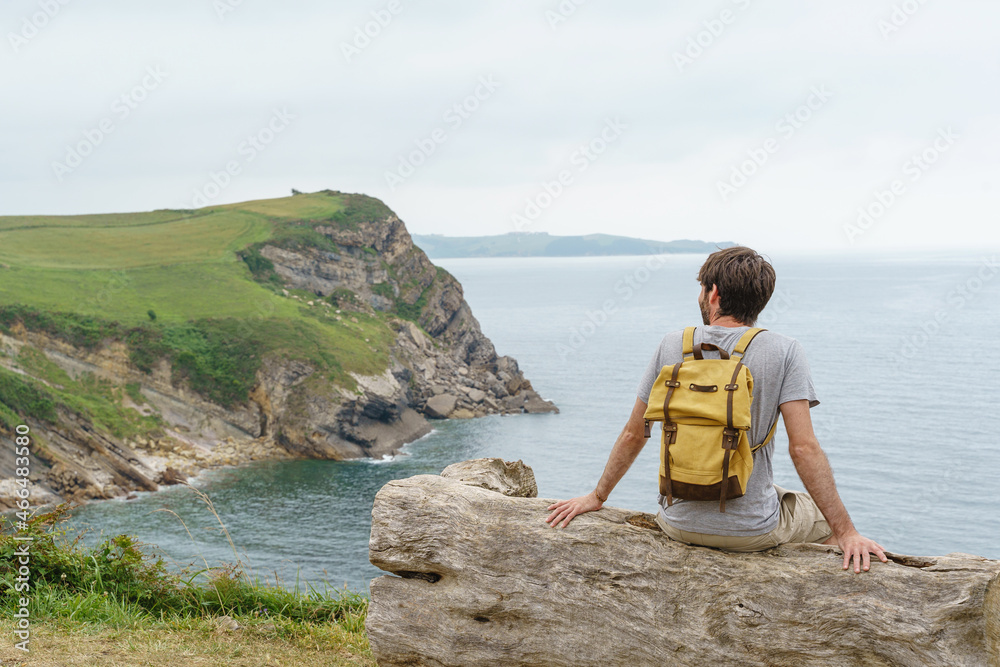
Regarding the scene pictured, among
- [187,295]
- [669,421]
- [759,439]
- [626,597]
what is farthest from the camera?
[187,295]

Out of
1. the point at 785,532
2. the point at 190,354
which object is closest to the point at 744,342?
the point at 785,532

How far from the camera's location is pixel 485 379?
8856 cm

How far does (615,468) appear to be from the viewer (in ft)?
17.0

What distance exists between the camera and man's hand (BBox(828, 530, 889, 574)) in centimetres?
482

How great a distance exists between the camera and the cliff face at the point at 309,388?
53.2 m

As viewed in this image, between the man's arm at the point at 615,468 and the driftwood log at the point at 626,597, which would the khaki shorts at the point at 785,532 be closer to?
the driftwood log at the point at 626,597

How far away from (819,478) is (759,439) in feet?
1.38

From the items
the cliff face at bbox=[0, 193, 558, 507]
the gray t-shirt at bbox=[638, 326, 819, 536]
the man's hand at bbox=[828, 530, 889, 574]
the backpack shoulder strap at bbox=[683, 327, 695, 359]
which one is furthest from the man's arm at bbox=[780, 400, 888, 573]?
the cliff face at bbox=[0, 193, 558, 507]

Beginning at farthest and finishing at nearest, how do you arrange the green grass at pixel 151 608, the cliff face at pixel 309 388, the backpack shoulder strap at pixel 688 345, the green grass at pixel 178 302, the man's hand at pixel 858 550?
the green grass at pixel 178 302 → the cliff face at pixel 309 388 → the green grass at pixel 151 608 → the man's hand at pixel 858 550 → the backpack shoulder strap at pixel 688 345

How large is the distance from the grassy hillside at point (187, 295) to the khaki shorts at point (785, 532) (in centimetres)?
5628

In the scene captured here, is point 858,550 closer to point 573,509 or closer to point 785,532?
point 785,532

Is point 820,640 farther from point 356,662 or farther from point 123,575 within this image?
point 123,575

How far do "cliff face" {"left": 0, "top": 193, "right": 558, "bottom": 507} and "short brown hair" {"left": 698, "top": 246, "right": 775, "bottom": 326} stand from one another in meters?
52.6

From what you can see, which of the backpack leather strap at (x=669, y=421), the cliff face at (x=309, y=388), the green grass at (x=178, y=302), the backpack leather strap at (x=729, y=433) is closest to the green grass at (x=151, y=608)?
the backpack leather strap at (x=669, y=421)
